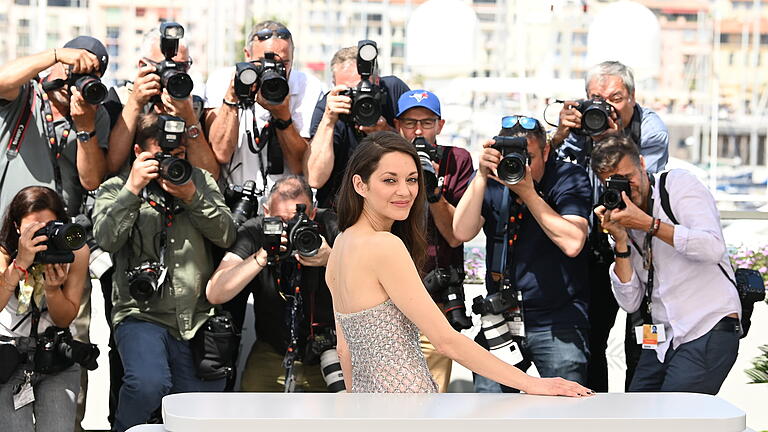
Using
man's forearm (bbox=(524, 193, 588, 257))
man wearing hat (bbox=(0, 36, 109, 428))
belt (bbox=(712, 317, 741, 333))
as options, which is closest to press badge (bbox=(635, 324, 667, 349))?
belt (bbox=(712, 317, 741, 333))

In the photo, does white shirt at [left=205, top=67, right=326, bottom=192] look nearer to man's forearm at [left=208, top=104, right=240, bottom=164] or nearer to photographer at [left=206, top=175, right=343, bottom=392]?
man's forearm at [left=208, top=104, right=240, bottom=164]

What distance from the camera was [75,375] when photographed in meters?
5.21

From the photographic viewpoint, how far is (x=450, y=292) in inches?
210

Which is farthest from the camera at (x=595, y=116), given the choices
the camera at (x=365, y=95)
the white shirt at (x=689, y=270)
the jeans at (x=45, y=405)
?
the jeans at (x=45, y=405)

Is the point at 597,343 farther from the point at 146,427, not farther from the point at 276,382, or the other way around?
the point at 146,427

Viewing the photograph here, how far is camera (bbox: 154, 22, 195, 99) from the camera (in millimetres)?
5262

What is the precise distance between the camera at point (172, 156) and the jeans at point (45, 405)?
3.11ft

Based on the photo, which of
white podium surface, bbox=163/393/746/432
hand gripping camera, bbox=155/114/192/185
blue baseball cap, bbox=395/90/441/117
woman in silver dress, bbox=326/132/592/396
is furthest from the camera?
blue baseball cap, bbox=395/90/441/117

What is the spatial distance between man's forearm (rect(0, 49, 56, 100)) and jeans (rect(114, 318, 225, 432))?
1.15 meters

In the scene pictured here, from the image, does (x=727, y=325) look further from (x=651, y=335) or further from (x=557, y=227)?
(x=557, y=227)

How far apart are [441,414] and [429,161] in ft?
7.37

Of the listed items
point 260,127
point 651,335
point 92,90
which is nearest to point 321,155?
point 260,127

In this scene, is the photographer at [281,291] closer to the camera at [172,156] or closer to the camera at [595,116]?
the camera at [172,156]

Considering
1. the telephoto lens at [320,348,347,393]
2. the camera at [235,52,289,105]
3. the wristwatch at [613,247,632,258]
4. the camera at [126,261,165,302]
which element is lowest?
the telephoto lens at [320,348,347,393]
